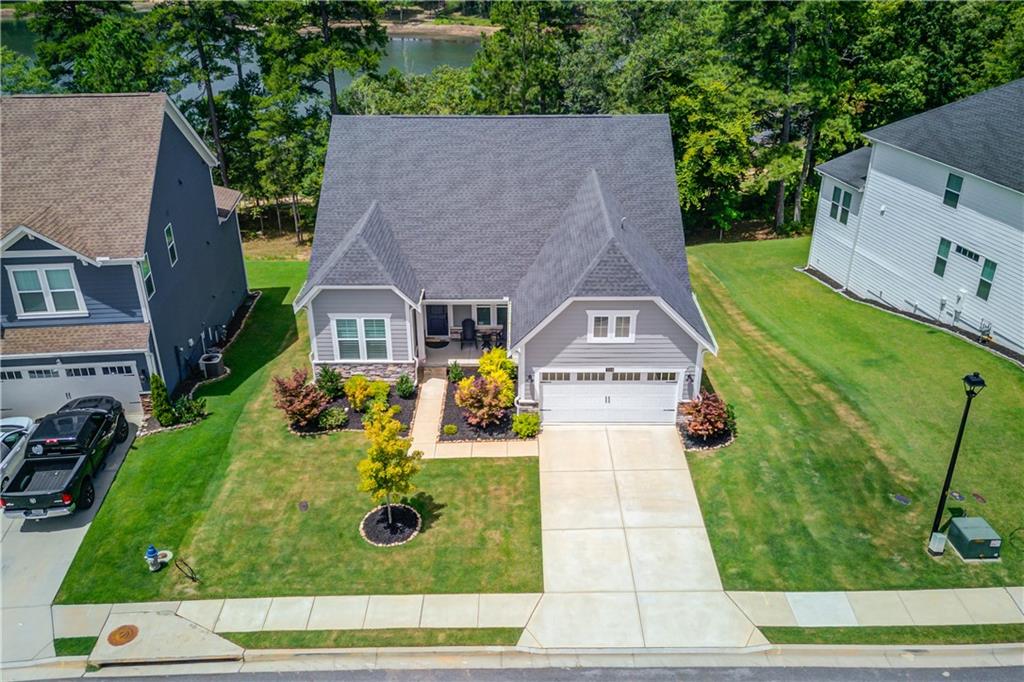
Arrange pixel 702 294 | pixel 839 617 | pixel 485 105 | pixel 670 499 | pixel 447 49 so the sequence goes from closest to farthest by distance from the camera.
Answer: pixel 839 617 < pixel 670 499 < pixel 702 294 < pixel 485 105 < pixel 447 49

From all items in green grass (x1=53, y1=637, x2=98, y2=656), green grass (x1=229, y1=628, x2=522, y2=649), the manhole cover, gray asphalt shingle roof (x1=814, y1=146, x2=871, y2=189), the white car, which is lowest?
green grass (x1=53, y1=637, x2=98, y2=656)

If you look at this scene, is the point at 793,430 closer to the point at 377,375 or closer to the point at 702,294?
the point at 702,294

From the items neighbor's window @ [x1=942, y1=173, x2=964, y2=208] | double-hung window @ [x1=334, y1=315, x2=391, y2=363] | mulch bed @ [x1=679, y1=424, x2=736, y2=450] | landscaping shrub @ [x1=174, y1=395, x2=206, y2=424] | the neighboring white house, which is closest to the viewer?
mulch bed @ [x1=679, y1=424, x2=736, y2=450]

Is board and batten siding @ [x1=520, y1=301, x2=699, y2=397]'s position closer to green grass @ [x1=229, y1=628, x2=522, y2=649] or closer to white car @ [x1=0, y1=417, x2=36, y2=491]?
green grass @ [x1=229, y1=628, x2=522, y2=649]

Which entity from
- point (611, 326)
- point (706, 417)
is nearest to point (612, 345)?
point (611, 326)

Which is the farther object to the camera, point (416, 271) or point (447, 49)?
Answer: point (447, 49)

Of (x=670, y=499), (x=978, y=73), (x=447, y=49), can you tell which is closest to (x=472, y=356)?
(x=670, y=499)

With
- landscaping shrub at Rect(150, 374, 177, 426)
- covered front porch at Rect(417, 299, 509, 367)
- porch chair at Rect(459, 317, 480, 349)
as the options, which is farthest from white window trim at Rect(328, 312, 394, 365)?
landscaping shrub at Rect(150, 374, 177, 426)
